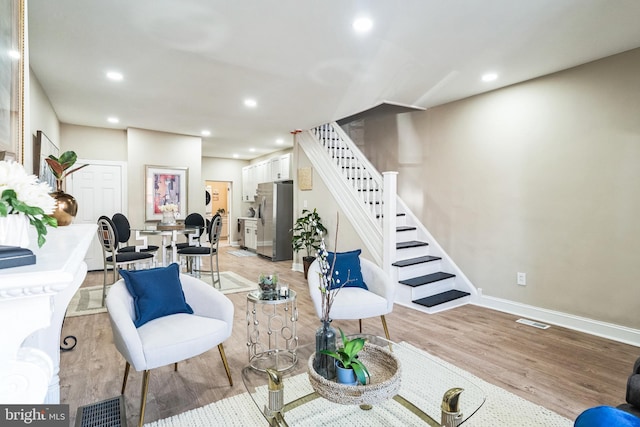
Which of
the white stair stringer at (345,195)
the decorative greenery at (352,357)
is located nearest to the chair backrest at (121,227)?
the white stair stringer at (345,195)

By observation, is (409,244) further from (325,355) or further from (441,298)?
(325,355)

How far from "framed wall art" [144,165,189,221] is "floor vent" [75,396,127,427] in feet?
16.3

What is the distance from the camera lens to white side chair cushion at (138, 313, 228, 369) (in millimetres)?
1831

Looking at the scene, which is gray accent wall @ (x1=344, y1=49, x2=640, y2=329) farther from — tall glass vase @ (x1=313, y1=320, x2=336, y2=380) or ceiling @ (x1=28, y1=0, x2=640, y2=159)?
tall glass vase @ (x1=313, y1=320, x2=336, y2=380)

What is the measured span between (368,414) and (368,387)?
58 cm

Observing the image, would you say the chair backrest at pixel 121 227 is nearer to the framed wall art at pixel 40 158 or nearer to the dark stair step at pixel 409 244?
the framed wall art at pixel 40 158

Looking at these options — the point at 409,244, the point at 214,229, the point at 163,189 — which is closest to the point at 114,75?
the point at 214,229

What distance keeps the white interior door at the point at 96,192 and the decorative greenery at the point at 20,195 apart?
5760mm

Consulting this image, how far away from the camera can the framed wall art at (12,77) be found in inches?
54.0

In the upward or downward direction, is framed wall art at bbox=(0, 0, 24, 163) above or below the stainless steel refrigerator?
above

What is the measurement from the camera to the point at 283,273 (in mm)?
5977

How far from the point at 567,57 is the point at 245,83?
3.19 m

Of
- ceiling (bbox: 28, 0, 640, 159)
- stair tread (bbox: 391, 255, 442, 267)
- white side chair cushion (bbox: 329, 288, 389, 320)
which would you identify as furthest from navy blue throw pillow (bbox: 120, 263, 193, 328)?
stair tread (bbox: 391, 255, 442, 267)

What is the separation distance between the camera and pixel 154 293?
2.20 meters
